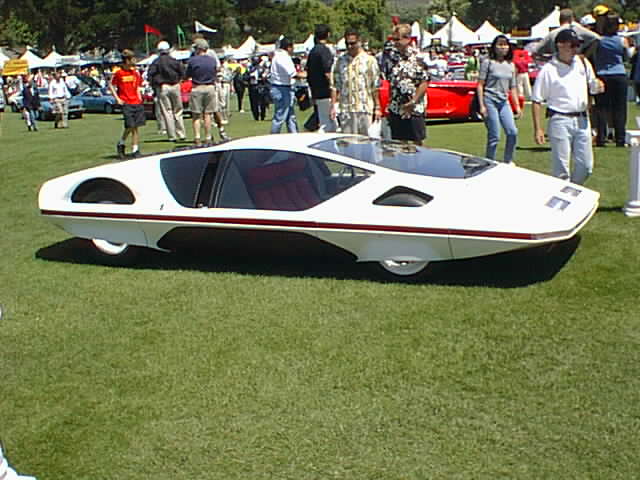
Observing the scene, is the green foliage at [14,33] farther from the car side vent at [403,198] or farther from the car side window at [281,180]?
the car side vent at [403,198]

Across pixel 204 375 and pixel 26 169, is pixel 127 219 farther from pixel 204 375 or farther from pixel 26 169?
pixel 26 169

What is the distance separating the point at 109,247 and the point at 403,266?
2736 millimetres

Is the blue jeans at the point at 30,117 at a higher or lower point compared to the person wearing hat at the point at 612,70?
lower

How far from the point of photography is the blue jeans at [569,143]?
25.3ft

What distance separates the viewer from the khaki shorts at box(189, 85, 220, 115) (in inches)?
554

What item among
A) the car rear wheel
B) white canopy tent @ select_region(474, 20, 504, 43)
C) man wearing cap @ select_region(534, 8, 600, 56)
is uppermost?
man wearing cap @ select_region(534, 8, 600, 56)

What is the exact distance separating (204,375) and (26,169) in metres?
10.3

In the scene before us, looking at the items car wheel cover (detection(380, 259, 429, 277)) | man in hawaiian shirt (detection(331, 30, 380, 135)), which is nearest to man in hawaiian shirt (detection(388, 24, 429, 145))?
man in hawaiian shirt (detection(331, 30, 380, 135))

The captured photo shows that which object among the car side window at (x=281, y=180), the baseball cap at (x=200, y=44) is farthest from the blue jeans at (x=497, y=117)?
the baseball cap at (x=200, y=44)

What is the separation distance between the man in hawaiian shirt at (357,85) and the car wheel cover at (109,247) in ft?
12.1

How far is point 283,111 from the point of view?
13.2 metres

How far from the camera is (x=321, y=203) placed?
6246 mm

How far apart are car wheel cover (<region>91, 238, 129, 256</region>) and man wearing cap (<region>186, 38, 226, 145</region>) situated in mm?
6760

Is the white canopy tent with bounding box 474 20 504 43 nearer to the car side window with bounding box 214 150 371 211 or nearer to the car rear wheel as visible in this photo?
the car side window with bounding box 214 150 371 211
